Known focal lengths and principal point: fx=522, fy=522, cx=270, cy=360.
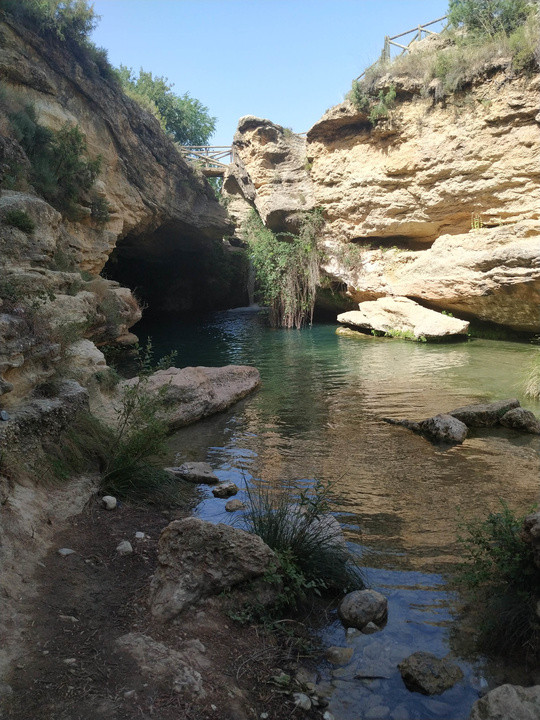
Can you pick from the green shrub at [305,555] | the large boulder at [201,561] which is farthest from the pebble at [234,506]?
the large boulder at [201,561]

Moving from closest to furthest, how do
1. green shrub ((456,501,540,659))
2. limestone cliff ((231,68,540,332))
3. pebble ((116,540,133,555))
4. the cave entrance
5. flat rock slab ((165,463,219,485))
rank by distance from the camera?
green shrub ((456,501,540,659)) → pebble ((116,540,133,555)) → flat rock slab ((165,463,219,485)) → limestone cliff ((231,68,540,332)) → the cave entrance

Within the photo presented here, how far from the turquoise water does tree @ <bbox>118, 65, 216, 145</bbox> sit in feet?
96.7

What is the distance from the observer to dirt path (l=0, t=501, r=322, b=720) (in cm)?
238

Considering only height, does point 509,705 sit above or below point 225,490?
above

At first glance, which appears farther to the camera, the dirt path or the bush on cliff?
the bush on cliff

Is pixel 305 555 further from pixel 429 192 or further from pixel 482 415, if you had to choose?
pixel 429 192

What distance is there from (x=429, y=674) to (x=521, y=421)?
18.6 feet

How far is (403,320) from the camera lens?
1964 cm

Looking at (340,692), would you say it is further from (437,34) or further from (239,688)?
(437,34)

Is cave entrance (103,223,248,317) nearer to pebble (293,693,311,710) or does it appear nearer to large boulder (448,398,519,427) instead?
large boulder (448,398,519,427)

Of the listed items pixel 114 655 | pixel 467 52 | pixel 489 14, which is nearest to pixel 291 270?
pixel 467 52

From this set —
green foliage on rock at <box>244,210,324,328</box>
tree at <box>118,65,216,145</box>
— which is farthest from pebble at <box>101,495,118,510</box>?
tree at <box>118,65,216,145</box>

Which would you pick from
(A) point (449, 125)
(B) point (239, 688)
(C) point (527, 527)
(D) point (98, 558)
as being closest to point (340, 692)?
(B) point (239, 688)

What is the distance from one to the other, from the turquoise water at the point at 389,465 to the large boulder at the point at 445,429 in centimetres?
16
